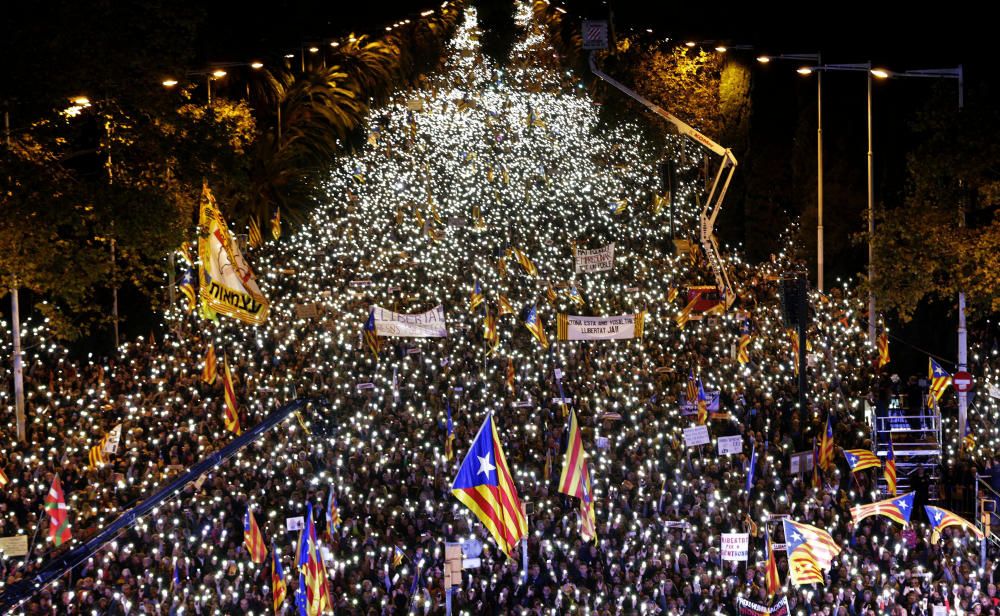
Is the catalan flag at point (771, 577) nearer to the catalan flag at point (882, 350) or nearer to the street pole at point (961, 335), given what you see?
the street pole at point (961, 335)

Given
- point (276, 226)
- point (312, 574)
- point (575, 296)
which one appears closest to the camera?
point (312, 574)

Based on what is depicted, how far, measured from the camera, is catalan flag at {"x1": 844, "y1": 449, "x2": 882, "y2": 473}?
2039 centimetres

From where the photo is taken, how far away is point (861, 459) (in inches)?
806

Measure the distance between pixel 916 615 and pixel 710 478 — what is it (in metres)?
4.65

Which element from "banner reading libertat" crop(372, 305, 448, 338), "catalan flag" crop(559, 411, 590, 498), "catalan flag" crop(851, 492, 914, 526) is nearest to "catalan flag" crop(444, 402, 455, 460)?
"banner reading libertat" crop(372, 305, 448, 338)

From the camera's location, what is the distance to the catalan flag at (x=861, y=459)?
66.9 feet

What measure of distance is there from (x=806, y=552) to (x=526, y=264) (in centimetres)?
1934

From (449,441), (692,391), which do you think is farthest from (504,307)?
(449,441)

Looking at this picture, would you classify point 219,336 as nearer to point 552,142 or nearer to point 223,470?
point 223,470

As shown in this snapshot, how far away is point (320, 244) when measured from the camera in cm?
4044

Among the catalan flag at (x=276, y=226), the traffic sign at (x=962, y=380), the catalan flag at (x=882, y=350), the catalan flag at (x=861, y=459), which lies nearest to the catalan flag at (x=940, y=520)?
the catalan flag at (x=861, y=459)

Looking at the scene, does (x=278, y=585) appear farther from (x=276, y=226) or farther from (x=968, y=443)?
(x=276, y=226)

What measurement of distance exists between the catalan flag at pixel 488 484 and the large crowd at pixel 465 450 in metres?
3.32

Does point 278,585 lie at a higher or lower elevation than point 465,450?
lower
